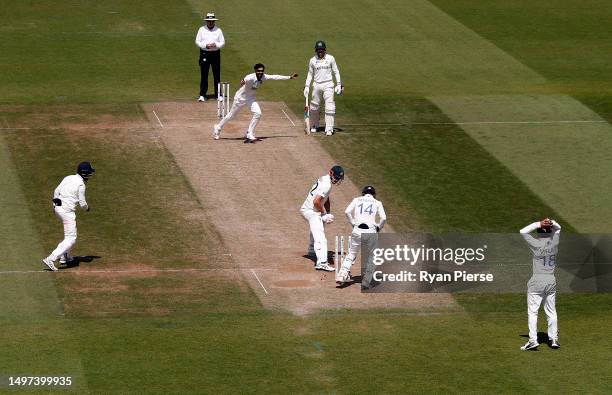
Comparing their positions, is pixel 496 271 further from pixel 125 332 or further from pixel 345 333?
pixel 125 332

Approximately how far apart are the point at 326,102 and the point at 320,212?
9400 mm

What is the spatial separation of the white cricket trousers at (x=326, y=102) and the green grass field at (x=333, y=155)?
20.1 inches

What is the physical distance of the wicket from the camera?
129 ft

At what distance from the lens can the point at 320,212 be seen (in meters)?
29.8

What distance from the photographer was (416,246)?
2931 cm

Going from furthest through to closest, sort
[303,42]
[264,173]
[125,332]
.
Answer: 1. [303,42]
2. [264,173]
3. [125,332]

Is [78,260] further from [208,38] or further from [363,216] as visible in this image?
[208,38]

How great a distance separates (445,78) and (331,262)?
54.3 ft

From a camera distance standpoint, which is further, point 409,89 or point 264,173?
point 409,89

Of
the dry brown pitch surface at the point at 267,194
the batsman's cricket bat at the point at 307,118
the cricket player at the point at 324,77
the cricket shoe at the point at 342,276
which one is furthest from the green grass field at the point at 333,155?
the cricket shoe at the point at 342,276

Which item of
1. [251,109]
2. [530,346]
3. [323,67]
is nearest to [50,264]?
[251,109]

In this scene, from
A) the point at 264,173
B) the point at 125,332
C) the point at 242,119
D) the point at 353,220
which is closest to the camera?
the point at 125,332

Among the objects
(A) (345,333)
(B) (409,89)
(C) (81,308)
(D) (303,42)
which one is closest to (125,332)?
(C) (81,308)

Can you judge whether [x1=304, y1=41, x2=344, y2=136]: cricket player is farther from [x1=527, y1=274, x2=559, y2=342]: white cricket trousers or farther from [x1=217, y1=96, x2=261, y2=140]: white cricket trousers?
[x1=527, y1=274, x2=559, y2=342]: white cricket trousers
